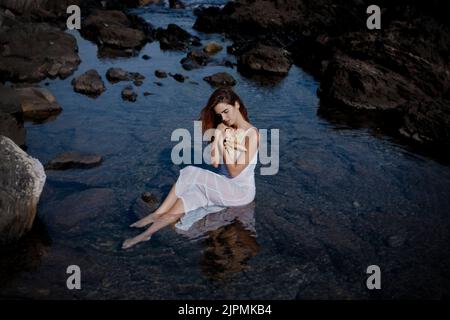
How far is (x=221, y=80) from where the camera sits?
44.8 ft

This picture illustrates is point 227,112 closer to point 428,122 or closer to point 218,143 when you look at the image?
point 218,143

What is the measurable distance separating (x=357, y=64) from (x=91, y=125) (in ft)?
25.4

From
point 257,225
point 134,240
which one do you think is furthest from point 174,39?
point 134,240

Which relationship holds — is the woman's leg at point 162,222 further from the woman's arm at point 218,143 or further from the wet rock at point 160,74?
the wet rock at point 160,74

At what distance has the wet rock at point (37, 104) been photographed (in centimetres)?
1034

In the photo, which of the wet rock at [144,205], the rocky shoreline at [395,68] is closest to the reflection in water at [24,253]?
the wet rock at [144,205]

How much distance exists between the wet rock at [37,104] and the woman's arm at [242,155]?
628 cm

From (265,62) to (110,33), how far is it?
728 centimetres

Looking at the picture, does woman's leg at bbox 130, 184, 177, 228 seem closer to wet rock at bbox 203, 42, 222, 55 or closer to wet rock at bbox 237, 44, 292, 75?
wet rock at bbox 237, 44, 292, 75

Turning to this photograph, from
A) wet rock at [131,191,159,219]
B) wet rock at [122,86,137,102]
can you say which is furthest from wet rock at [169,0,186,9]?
wet rock at [131,191,159,219]

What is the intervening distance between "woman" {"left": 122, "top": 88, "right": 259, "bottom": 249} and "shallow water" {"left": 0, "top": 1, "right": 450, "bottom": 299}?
0.28 metres

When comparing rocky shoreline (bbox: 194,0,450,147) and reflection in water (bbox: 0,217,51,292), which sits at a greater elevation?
rocky shoreline (bbox: 194,0,450,147)

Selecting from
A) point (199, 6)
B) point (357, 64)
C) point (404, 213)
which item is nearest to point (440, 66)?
point (357, 64)

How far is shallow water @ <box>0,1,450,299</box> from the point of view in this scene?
5.04 m
